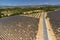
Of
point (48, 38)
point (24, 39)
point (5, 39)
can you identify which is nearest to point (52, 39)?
point (48, 38)

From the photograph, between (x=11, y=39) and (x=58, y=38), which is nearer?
(x=11, y=39)

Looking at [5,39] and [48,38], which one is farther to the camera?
[48,38]

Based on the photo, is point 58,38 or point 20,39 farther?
point 58,38

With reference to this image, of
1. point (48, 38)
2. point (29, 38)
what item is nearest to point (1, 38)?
point (29, 38)

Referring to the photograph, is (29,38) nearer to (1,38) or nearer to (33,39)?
(33,39)

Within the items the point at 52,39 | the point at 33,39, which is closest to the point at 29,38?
the point at 33,39

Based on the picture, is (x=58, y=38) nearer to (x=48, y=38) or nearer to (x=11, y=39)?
(x=48, y=38)

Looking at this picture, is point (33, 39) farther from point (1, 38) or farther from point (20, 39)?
point (1, 38)

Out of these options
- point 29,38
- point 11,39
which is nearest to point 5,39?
point 11,39
